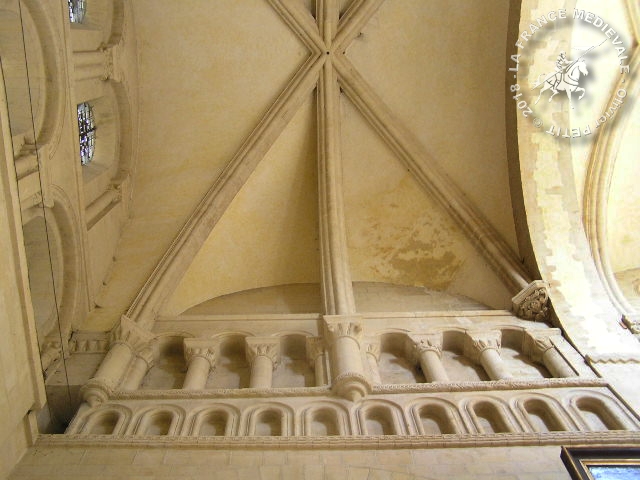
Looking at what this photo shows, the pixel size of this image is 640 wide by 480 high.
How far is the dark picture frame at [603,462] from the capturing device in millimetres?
3723

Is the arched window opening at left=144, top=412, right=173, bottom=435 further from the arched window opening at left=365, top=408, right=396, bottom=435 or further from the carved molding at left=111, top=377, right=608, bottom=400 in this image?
the arched window opening at left=365, top=408, right=396, bottom=435

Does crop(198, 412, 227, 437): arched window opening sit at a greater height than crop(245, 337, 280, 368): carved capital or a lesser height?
lesser

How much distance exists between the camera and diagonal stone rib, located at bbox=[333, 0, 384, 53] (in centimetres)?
1025

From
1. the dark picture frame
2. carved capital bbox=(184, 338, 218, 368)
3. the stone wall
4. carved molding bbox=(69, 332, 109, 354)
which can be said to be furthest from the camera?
carved capital bbox=(184, 338, 218, 368)

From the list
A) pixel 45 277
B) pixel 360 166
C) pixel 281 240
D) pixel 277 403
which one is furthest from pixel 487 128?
pixel 45 277

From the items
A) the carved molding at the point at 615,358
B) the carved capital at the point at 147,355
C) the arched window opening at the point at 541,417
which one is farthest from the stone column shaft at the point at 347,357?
the carved molding at the point at 615,358

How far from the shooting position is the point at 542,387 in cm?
634

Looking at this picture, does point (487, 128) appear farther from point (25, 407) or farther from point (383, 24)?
point (25, 407)

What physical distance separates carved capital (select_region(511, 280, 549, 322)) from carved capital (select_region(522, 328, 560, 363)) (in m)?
0.33

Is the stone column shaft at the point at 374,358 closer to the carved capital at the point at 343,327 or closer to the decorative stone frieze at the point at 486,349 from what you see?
the carved capital at the point at 343,327


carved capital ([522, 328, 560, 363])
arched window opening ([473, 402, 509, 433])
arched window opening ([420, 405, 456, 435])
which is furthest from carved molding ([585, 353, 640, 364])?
arched window opening ([420, 405, 456, 435])

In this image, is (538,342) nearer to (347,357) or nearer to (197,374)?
(347,357)

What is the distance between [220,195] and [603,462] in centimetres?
656

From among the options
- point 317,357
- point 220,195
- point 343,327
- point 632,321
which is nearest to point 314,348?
point 317,357
